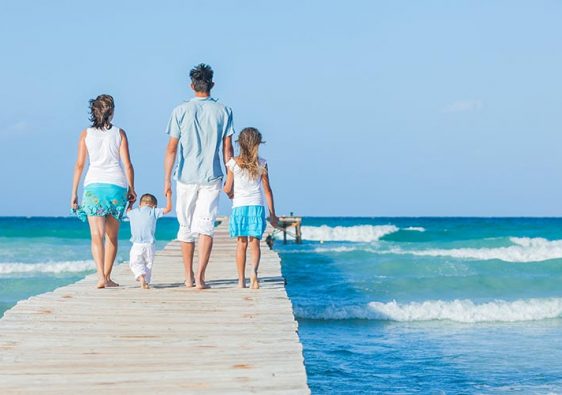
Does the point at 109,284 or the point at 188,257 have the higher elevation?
the point at 188,257

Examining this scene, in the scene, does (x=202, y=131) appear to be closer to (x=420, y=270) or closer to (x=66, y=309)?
(x=66, y=309)

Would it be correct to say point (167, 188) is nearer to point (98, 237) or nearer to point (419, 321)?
point (98, 237)

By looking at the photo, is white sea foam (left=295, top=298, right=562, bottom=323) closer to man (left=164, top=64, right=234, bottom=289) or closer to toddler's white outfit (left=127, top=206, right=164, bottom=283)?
toddler's white outfit (left=127, top=206, right=164, bottom=283)

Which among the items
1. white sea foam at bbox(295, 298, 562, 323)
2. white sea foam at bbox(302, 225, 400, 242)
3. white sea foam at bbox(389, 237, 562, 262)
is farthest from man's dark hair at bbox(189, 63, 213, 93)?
white sea foam at bbox(302, 225, 400, 242)

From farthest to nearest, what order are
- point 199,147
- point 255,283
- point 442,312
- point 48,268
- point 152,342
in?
1. point 48,268
2. point 442,312
3. point 255,283
4. point 199,147
5. point 152,342

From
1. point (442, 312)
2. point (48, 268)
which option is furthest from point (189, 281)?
point (48, 268)

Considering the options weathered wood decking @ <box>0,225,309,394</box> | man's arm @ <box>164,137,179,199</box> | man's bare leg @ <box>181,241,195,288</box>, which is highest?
man's arm @ <box>164,137,179,199</box>

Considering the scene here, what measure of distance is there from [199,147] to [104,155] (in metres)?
0.82

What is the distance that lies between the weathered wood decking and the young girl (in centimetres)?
62

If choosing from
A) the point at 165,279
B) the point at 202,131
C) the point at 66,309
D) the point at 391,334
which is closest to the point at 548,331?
the point at 391,334

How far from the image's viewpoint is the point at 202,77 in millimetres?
7320

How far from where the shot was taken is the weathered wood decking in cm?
434

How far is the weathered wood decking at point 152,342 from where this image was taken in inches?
171

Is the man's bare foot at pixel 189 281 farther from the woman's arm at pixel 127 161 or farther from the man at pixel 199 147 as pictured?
the woman's arm at pixel 127 161
